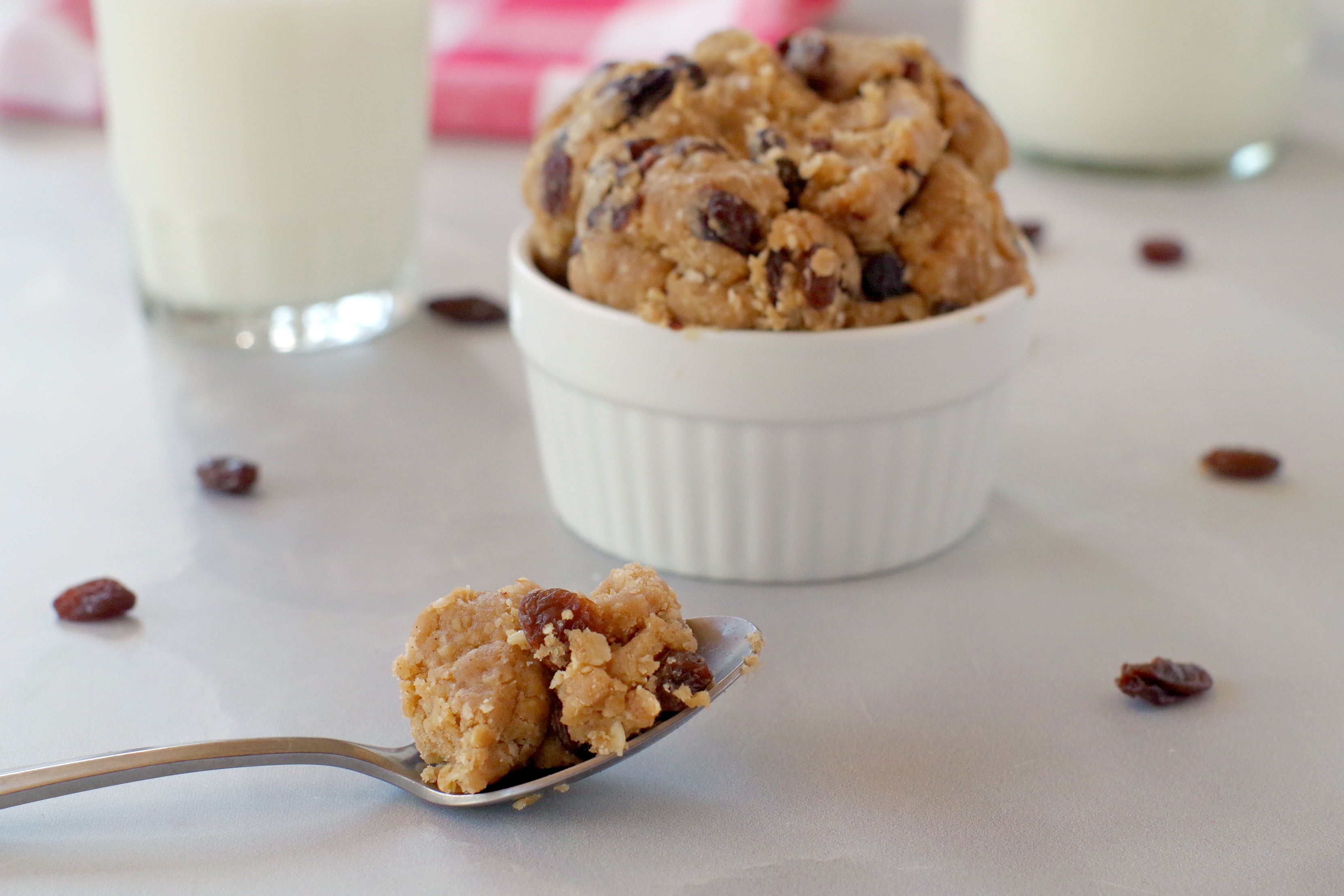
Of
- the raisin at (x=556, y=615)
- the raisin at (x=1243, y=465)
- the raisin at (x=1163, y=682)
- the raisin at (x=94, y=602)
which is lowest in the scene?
the raisin at (x=94, y=602)

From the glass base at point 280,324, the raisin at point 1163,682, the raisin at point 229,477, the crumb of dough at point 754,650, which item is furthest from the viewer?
the glass base at point 280,324

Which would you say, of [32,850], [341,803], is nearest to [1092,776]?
[341,803]

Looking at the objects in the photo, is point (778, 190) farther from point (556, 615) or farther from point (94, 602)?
point (94, 602)

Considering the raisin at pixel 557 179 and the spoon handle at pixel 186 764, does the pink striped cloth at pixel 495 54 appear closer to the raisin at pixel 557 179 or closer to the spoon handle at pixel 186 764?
the raisin at pixel 557 179

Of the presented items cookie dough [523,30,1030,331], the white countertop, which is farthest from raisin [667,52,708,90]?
the white countertop

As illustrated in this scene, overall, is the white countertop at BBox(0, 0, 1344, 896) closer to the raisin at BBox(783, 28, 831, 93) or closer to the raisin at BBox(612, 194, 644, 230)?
the raisin at BBox(612, 194, 644, 230)

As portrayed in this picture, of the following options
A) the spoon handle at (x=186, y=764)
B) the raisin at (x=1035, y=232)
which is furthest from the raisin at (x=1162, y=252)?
the spoon handle at (x=186, y=764)

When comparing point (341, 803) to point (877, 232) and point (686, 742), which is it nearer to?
point (686, 742)
